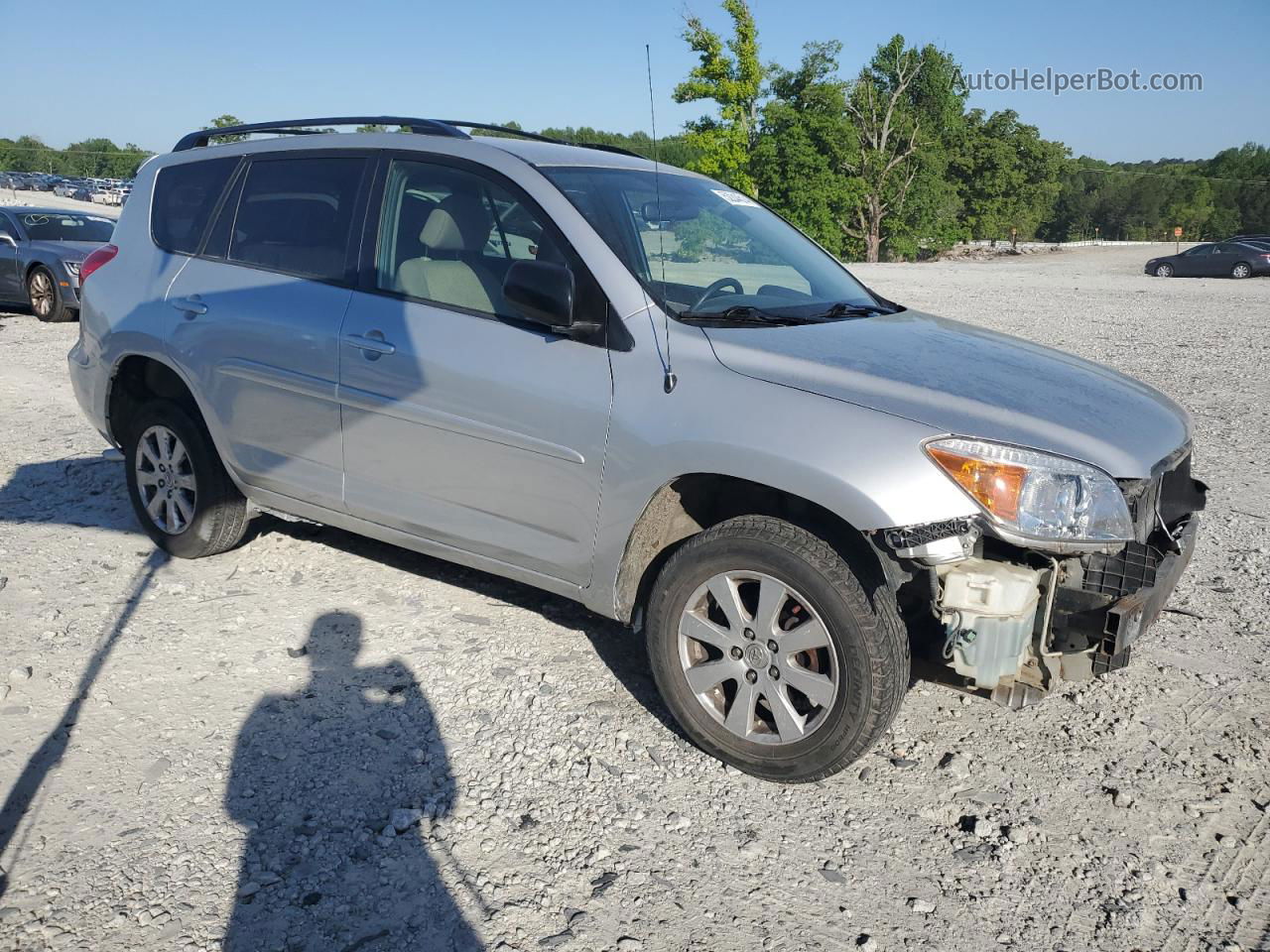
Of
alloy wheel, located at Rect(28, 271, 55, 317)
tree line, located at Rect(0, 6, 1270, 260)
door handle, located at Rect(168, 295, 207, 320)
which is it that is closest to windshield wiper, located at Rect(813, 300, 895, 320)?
door handle, located at Rect(168, 295, 207, 320)

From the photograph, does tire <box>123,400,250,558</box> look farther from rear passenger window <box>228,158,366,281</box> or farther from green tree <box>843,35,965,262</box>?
green tree <box>843,35,965,262</box>

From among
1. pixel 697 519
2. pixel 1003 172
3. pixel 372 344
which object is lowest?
pixel 697 519

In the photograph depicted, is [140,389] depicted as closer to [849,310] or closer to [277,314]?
[277,314]

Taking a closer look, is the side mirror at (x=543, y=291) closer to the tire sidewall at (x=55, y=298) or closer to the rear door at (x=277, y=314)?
the rear door at (x=277, y=314)

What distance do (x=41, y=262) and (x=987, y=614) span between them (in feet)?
51.7

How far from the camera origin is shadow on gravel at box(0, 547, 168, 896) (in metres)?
3.09

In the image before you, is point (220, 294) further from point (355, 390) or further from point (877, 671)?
point (877, 671)

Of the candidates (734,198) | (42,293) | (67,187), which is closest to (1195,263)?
(42,293)

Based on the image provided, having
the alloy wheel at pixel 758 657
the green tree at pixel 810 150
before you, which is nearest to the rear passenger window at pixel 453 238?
the alloy wheel at pixel 758 657

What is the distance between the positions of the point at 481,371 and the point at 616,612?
100 centimetres

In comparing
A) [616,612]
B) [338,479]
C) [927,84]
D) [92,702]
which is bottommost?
[92,702]

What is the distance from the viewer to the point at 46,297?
15273 millimetres

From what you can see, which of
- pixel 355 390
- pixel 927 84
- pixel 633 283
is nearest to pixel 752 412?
pixel 633 283

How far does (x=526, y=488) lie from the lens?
A: 3.80 m
